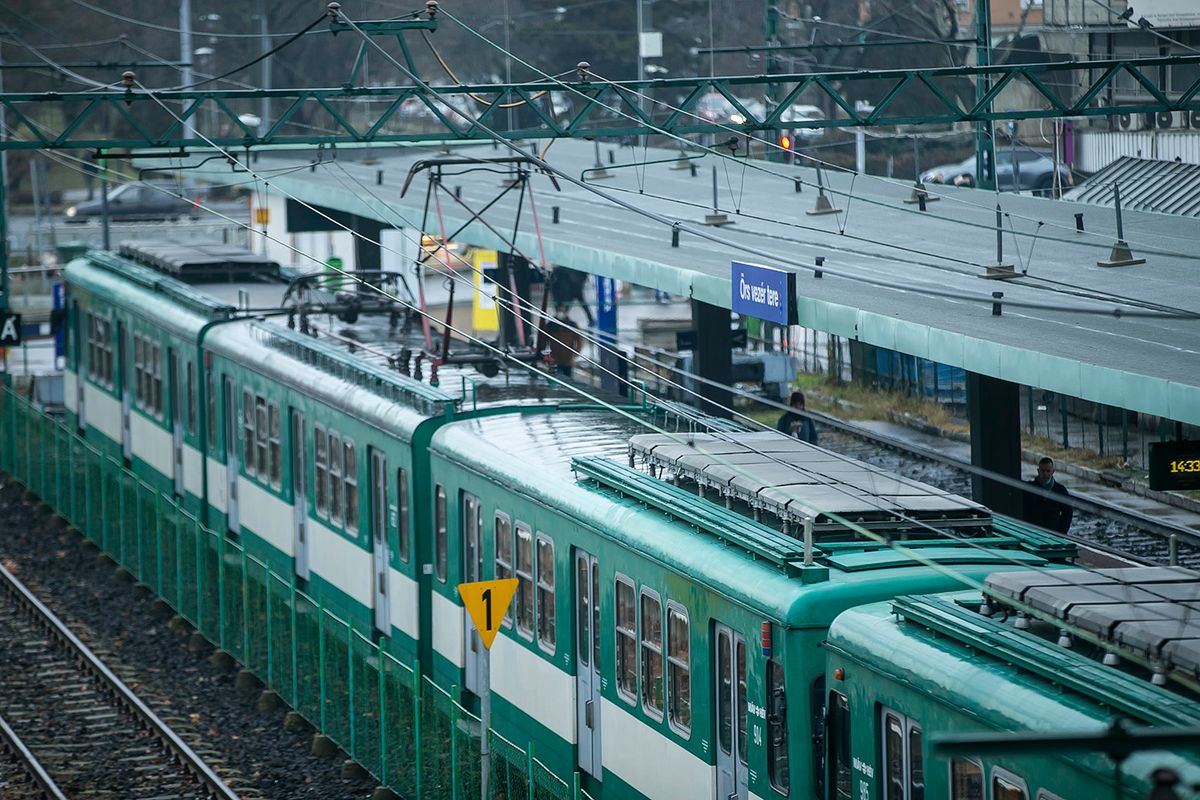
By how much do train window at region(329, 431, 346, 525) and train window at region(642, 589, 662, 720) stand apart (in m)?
6.51

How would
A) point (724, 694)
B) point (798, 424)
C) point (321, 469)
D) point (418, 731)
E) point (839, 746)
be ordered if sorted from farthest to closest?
point (798, 424) → point (321, 469) → point (418, 731) → point (724, 694) → point (839, 746)

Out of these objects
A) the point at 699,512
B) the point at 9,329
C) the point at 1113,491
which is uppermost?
the point at 699,512

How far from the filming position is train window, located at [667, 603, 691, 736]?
1105 cm

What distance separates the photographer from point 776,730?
32.5 feet

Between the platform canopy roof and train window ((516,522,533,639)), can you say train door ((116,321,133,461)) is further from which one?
train window ((516,522,533,639))

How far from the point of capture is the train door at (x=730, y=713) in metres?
10.3

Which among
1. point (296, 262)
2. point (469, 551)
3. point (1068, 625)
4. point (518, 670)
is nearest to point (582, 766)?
point (518, 670)

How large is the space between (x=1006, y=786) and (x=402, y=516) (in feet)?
27.8

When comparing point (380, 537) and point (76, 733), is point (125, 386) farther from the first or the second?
point (380, 537)

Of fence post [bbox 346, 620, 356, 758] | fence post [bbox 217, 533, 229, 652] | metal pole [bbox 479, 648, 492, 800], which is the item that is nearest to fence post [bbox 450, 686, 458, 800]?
metal pole [bbox 479, 648, 492, 800]

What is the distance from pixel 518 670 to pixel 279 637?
4.37 metres

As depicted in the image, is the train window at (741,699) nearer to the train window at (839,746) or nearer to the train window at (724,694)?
the train window at (724,694)

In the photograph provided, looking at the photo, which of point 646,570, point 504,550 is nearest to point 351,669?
point 504,550

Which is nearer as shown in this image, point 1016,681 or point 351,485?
point 1016,681
